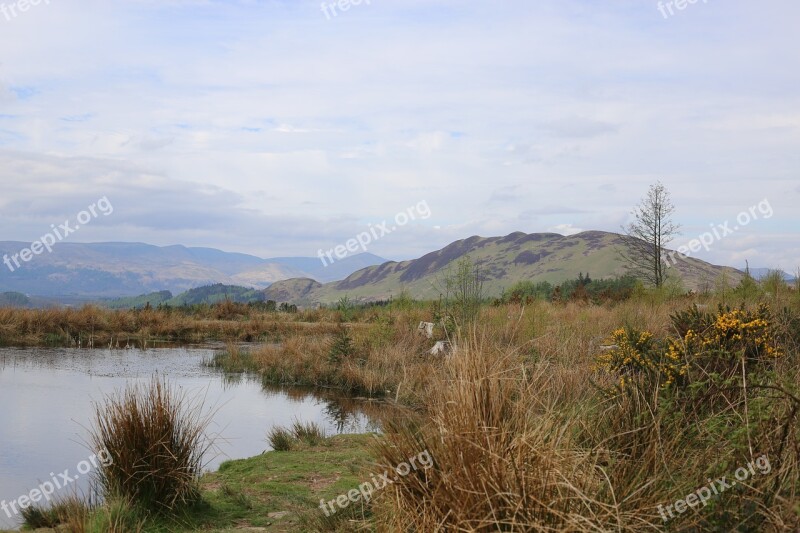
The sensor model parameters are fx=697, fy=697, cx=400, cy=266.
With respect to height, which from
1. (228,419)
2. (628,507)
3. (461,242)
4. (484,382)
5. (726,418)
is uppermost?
(461,242)

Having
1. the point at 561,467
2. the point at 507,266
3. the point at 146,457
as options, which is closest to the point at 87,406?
the point at 146,457

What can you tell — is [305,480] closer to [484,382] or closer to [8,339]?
[484,382]

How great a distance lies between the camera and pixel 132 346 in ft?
82.4

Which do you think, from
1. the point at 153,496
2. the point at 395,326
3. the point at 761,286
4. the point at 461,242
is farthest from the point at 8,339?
the point at 461,242

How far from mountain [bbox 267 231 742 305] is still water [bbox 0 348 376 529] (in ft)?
279

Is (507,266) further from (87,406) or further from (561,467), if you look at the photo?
(561,467)

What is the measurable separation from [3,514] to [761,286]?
732 inches

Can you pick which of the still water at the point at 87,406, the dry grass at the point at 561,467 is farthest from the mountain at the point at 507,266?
the dry grass at the point at 561,467

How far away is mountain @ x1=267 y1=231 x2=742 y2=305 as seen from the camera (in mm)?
→ 121438

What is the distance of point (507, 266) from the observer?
138750 mm

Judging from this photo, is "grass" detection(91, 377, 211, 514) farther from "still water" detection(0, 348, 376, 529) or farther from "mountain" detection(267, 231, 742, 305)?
"mountain" detection(267, 231, 742, 305)

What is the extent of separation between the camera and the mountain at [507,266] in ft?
398

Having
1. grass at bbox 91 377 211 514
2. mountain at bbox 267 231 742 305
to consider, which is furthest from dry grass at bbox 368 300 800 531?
mountain at bbox 267 231 742 305

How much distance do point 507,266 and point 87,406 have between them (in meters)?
128
